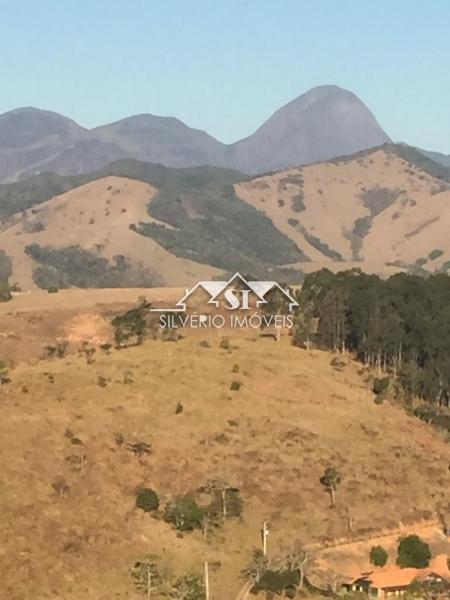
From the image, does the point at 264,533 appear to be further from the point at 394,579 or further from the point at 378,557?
the point at 394,579

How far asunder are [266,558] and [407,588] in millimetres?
9081

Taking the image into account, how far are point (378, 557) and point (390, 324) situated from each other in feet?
155

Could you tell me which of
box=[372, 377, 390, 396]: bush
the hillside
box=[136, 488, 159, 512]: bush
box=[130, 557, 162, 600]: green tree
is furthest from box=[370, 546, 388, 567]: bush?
box=[372, 377, 390, 396]: bush

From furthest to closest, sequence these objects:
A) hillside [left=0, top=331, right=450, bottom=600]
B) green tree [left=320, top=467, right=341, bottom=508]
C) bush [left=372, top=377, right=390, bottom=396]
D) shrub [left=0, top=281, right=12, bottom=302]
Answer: shrub [left=0, top=281, right=12, bottom=302] → bush [left=372, top=377, right=390, bottom=396] → green tree [left=320, top=467, right=341, bottom=508] → hillside [left=0, top=331, right=450, bottom=600]

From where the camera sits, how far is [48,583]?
177 feet

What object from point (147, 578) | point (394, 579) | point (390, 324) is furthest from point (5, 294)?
point (147, 578)

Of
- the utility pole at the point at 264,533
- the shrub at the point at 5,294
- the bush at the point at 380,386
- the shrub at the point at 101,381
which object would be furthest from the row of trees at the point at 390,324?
the shrub at the point at 5,294

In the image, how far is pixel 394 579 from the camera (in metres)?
61.6

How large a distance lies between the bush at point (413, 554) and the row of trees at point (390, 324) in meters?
37.5

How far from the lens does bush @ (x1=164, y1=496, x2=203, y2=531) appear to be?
64.6 metres

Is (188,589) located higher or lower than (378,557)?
higher

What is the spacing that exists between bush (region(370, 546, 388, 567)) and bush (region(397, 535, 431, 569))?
117 centimetres

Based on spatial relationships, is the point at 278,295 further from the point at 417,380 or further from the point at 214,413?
the point at 214,413

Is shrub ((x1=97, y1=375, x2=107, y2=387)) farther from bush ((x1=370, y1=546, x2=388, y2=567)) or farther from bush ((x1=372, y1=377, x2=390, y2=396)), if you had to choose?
bush ((x1=370, y1=546, x2=388, y2=567))
